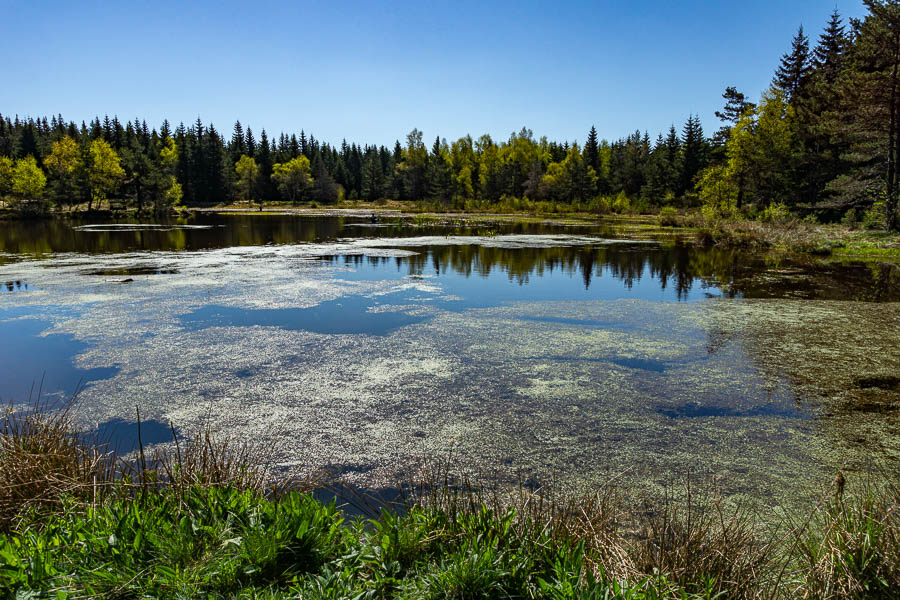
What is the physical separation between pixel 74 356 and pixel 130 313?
2786mm

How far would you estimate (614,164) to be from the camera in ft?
224

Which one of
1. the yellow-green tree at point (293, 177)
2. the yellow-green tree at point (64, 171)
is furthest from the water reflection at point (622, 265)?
the yellow-green tree at point (293, 177)

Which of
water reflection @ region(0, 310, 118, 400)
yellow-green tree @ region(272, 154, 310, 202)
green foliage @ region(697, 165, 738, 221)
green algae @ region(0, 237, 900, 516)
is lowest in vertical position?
green algae @ region(0, 237, 900, 516)

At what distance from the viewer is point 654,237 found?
2984cm

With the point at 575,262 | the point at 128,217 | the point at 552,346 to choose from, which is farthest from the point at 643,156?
the point at 552,346

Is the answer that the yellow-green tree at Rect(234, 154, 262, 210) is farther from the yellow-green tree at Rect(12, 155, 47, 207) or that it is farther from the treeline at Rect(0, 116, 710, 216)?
the yellow-green tree at Rect(12, 155, 47, 207)

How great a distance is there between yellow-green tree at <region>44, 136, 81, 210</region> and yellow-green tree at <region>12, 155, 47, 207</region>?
1.50 m

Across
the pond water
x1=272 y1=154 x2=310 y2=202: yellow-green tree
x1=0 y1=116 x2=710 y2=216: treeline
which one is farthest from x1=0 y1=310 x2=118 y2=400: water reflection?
x1=272 y1=154 x2=310 y2=202: yellow-green tree

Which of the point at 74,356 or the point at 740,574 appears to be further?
the point at 74,356

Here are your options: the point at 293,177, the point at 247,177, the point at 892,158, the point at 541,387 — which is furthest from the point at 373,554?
the point at 247,177

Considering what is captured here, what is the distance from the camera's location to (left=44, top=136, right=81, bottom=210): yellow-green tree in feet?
176

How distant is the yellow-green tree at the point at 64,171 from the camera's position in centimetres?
5353

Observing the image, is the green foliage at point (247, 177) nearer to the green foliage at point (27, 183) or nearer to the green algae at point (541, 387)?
the green foliage at point (27, 183)

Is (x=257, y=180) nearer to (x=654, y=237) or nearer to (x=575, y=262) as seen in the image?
(x=654, y=237)
